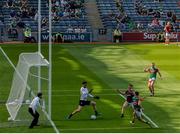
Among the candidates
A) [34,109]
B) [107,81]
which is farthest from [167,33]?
[34,109]

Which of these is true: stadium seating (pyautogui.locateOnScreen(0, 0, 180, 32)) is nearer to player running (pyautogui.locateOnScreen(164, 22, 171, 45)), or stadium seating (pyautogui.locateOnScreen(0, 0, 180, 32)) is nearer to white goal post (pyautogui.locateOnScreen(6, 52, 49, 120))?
player running (pyautogui.locateOnScreen(164, 22, 171, 45))

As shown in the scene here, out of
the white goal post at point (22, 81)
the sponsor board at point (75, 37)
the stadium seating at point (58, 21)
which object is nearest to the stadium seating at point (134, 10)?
the stadium seating at point (58, 21)

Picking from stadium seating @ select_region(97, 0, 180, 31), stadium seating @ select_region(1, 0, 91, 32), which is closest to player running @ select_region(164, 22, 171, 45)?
stadium seating @ select_region(97, 0, 180, 31)

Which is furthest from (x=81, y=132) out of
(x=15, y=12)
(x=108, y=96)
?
(x=15, y=12)

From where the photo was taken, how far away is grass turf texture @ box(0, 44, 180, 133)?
1184 inches

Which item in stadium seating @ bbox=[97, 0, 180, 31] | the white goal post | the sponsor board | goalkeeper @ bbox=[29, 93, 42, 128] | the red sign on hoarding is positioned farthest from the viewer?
stadium seating @ bbox=[97, 0, 180, 31]

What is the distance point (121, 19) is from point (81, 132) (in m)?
48.3

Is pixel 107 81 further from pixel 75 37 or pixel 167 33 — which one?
pixel 75 37

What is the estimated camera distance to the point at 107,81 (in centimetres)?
4441

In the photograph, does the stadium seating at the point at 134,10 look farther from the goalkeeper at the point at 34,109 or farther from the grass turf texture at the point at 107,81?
the goalkeeper at the point at 34,109

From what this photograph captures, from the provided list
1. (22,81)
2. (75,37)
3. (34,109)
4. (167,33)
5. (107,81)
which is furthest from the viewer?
(75,37)

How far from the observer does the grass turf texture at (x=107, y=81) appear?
30.1 metres

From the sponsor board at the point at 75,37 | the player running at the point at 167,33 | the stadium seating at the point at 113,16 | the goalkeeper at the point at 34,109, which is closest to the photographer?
the goalkeeper at the point at 34,109

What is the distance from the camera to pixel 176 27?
245 ft
